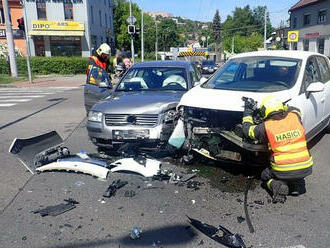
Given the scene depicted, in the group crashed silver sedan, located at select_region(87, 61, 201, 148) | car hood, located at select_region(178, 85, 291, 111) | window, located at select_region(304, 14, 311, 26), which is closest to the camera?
car hood, located at select_region(178, 85, 291, 111)

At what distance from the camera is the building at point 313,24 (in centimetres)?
3422

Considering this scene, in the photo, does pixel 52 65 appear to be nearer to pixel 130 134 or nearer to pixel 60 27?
pixel 60 27

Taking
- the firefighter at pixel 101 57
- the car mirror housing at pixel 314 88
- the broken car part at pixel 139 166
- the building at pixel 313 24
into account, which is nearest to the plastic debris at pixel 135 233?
the broken car part at pixel 139 166

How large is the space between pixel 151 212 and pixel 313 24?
39186mm

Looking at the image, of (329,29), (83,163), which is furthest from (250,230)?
(329,29)

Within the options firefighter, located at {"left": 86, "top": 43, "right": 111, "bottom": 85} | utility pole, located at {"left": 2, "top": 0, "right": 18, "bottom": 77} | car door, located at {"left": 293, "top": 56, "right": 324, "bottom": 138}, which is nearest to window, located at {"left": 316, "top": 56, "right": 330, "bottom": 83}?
car door, located at {"left": 293, "top": 56, "right": 324, "bottom": 138}

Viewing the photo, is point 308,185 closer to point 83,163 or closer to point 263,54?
point 263,54

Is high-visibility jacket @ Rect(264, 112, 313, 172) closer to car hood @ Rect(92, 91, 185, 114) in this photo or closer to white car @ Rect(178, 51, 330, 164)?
white car @ Rect(178, 51, 330, 164)

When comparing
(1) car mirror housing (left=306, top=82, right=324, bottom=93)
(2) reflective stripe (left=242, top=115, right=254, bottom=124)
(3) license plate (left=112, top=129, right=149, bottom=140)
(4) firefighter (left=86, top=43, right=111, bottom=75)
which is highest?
(4) firefighter (left=86, top=43, right=111, bottom=75)

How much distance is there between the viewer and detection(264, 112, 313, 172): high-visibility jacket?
3857 millimetres

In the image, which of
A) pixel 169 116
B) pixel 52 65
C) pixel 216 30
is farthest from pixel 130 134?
pixel 216 30

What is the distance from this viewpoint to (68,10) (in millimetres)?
36625

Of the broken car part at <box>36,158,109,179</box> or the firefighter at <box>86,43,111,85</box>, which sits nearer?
the broken car part at <box>36,158,109,179</box>

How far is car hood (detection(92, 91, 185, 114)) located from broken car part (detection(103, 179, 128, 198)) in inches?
47.4
